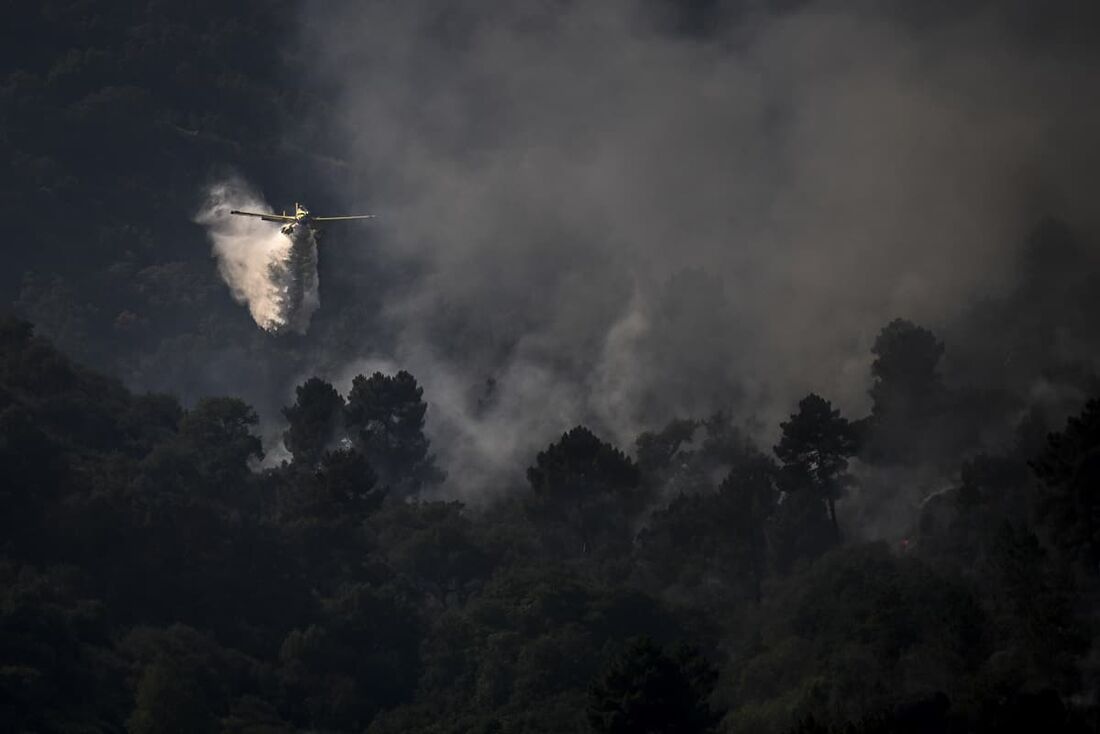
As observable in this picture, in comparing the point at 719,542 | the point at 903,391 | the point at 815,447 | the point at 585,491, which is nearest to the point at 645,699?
the point at 815,447

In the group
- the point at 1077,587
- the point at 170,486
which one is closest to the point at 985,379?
the point at 1077,587

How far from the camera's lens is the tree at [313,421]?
159875 mm

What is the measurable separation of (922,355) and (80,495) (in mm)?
73321

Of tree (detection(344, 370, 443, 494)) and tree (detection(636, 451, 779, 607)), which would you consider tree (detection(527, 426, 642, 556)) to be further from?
tree (detection(344, 370, 443, 494))

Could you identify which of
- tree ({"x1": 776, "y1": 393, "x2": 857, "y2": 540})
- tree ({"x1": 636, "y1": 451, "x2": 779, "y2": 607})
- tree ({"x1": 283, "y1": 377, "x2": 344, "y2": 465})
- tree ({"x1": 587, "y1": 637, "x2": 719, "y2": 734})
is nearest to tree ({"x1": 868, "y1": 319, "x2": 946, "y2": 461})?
tree ({"x1": 776, "y1": 393, "x2": 857, "y2": 540})

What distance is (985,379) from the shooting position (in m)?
155

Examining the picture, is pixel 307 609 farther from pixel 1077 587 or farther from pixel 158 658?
pixel 1077 587

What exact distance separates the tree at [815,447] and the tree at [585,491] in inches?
647

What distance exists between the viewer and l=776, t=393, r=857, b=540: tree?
5226 inches

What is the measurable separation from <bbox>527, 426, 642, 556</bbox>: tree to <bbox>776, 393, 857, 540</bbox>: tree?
1643 cm

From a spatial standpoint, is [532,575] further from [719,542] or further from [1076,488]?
[1076,488]

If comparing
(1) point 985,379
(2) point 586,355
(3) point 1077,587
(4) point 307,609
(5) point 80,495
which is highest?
(2) point 586,355

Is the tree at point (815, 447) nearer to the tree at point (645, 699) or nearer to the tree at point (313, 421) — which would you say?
the tree at point (645, 699)

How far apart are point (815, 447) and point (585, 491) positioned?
22076 mm
